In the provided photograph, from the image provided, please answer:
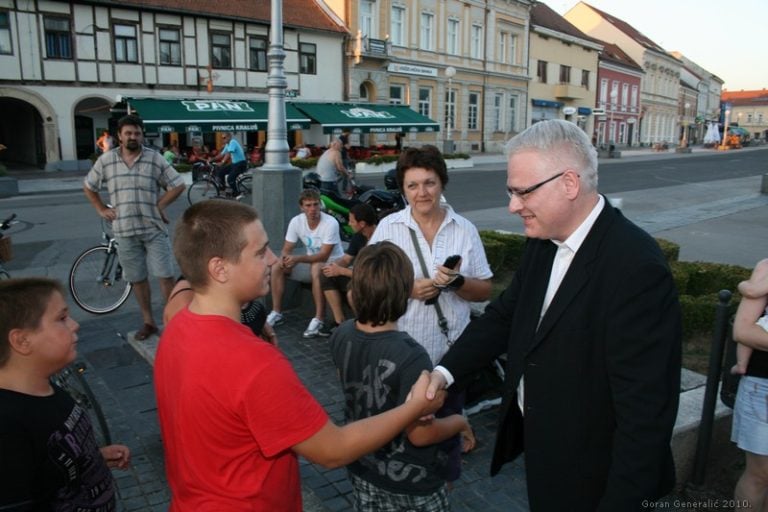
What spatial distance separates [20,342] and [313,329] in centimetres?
398

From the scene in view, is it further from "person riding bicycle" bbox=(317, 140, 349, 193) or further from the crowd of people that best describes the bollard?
"person riding bicycle" bbox=(317, 140, 349, 193)

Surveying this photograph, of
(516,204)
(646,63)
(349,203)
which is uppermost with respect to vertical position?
(646,63)

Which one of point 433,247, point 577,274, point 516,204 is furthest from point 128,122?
point 577,274

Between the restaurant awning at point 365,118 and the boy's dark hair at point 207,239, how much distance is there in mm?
29213

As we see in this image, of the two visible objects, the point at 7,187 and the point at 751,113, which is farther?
the point at 751,113

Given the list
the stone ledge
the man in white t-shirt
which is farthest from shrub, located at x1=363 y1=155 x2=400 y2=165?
the man in white t-shirt

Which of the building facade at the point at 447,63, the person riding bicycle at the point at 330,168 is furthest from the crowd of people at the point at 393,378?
the building facade at the point at 447,63

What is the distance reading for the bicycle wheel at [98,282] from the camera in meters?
6.79

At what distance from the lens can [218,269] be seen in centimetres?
174

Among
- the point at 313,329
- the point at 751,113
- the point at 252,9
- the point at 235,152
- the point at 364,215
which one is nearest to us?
the point at 364,215

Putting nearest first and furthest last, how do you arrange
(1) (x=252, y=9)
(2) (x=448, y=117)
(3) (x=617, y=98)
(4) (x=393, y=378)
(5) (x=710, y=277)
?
(4) (x=393, y=378) → (5) (x=710, y=277) → (1) (x=252, y=9) → (2) (x=448, y=117) → (3) (x=617, y=98)

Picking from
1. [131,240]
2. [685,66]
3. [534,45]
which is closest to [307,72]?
[534,45]

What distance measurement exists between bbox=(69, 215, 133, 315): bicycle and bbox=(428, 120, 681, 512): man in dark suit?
5.71m

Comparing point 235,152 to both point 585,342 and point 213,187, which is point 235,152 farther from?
point 585,342
